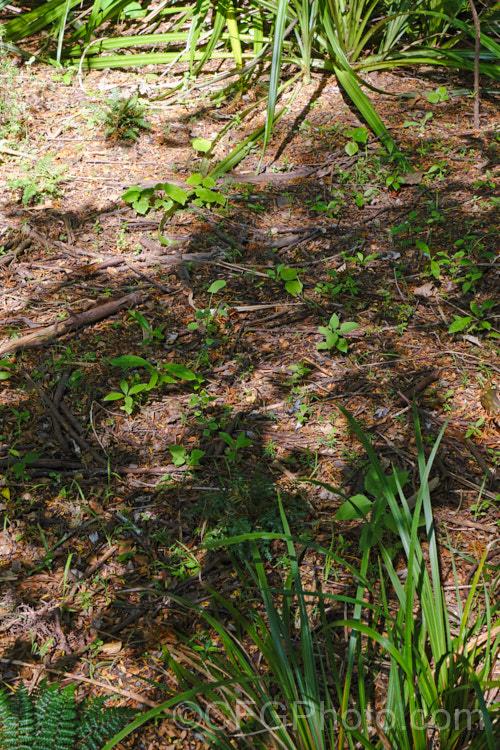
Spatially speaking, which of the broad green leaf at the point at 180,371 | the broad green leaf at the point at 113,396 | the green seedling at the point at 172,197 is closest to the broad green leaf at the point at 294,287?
the broad green leaf at the point at 180,371

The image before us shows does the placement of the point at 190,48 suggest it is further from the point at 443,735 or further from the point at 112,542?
the point at 443,735

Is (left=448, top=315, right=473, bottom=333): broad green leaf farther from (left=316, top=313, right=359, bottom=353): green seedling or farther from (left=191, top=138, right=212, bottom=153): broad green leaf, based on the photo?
(left=191, top=138, right=212, bottom=153): broad green leaf

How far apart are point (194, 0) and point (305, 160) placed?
1.87m

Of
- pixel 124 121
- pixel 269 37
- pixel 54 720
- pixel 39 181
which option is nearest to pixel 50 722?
pixel 54 720

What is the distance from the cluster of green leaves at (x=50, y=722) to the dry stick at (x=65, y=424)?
897 mm

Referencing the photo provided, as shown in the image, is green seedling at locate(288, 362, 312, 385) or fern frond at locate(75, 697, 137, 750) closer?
fern frond at locate(75, 697, 137, 750)

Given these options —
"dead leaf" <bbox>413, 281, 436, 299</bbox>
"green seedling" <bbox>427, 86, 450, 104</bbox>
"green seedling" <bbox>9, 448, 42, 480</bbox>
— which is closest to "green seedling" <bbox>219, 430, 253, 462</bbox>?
"green seedling" <bbox>9, 448, 42, 480</bbox>

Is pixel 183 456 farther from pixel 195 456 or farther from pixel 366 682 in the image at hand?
pixel 366 682

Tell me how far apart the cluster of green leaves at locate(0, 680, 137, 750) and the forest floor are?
0.16 metres

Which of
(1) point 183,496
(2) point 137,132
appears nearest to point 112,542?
(1) point 183,496

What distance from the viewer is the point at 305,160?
127 inches

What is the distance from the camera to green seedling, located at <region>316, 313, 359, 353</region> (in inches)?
90.2

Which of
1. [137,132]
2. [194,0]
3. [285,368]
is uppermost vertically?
[194,0]

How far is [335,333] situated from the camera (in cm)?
234
